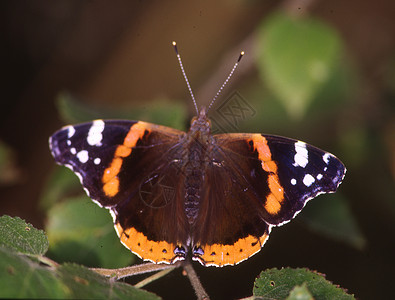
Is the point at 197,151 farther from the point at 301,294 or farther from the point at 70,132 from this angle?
the point at 301,294

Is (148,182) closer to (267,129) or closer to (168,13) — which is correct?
(267,129)

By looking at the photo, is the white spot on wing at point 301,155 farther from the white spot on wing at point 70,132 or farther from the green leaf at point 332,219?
the white spot on wing at point 70,132

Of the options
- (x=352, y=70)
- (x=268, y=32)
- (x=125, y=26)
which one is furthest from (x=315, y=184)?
(x=125, y=26)

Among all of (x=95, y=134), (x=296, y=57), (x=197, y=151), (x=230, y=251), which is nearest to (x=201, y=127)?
(x=197, y=151)

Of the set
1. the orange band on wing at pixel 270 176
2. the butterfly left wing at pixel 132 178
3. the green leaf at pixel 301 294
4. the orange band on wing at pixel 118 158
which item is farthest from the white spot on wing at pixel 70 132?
the green leaf at pixel 301 294

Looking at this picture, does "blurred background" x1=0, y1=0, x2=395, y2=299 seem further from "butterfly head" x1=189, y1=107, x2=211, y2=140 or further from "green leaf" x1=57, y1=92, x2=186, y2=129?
"butterfly head" x1=189, y1=107, x2=211, y2=140
